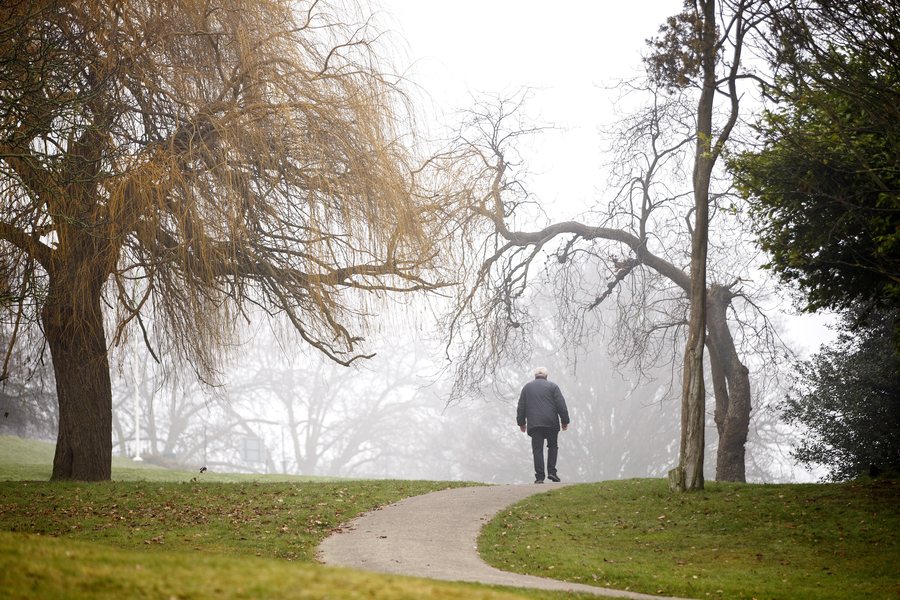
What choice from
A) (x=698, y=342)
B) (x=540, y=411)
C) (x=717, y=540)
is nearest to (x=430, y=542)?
(x=717, y=540)

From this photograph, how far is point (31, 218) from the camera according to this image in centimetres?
866

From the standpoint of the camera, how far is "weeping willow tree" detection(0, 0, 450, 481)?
8750 millimetres

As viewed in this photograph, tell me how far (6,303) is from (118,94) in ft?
10.3

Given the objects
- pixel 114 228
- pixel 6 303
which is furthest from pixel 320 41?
pixel 6 303

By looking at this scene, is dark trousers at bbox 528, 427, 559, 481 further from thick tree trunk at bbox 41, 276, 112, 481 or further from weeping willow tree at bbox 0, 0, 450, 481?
thick tree trunk at bbox 41, 276, 112, 481

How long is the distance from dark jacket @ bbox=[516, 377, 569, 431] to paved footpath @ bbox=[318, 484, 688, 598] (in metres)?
2.19

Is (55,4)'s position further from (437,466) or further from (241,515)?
(437,466)

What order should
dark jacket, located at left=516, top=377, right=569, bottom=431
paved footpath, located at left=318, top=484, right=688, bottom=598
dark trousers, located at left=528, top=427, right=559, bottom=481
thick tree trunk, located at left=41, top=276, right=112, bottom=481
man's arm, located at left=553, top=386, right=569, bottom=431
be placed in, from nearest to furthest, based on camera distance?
paved footpath, located at left=318, top=484, right=688, bottom=598 < thick tree trunk, located at left=41, top=276, right=112, bottom=481 < man's arm, located at left=553, top=386, right=569, bottom=431 < dark jacket, located at left=516, top=377, right=569, bottom=431 < dark trousers, located at left=528, top=427, right=559, bottom=481

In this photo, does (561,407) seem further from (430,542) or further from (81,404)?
(81,404)

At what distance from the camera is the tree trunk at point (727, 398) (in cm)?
1447

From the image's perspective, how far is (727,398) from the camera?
1510 cm

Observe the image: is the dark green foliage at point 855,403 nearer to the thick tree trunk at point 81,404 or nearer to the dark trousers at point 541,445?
the dark trousers at point 541,445

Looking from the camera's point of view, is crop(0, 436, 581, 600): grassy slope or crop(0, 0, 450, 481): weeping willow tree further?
crop(0, 0, 450, 481): weeping willow tree

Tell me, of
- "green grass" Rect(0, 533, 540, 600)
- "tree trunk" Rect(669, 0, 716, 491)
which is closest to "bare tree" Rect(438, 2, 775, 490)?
"tree trunk" Rect(669, 0, 716, 491)
